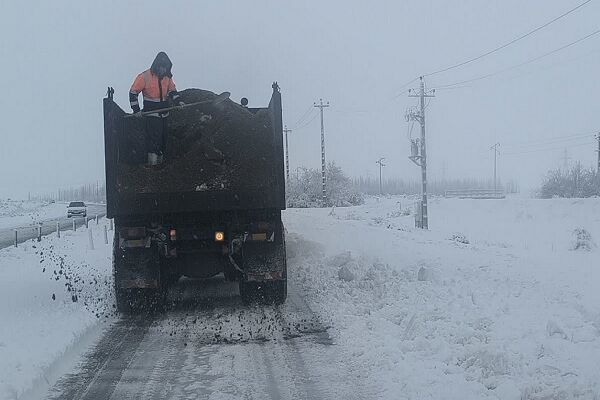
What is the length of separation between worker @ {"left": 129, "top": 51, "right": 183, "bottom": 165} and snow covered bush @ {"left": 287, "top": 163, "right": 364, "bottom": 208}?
54.0 meters

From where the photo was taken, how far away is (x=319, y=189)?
68.0 meters

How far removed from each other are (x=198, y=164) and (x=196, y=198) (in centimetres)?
52

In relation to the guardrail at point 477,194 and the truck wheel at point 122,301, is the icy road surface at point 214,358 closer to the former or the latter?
the truck wheel at point 122,301

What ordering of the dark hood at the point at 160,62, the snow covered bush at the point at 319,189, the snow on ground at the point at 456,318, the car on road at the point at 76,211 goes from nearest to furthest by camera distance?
the snow on ground at the point at 456,318 < the dark hood at the point at 160,62 < the car on road at the point at 76,211 < the snow covered bush at the point at 319,189

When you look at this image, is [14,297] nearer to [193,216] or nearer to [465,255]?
[193,216]

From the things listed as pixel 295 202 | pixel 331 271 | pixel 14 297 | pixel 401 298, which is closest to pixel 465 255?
pixel 331 271

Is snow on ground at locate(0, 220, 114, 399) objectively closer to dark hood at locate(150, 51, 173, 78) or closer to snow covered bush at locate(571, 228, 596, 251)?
dark hood at locate(150, 51, 173, 78)

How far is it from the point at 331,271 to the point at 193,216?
400cm

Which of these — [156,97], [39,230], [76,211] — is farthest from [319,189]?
[156,97]

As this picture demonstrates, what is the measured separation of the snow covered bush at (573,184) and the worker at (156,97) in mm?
66986

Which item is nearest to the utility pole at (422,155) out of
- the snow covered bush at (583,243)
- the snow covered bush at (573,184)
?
the snow covered bush at (583,243)

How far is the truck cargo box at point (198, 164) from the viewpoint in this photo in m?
8.85

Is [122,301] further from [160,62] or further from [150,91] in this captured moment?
[160,62]

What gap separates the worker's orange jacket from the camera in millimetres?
9230
